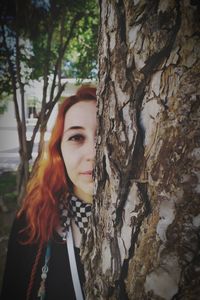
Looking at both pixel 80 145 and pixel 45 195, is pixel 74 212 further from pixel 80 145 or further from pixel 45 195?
pixel 80 145

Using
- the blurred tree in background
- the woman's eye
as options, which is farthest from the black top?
the woman's eye

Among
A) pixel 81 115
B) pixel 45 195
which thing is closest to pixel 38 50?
pixel 81 115

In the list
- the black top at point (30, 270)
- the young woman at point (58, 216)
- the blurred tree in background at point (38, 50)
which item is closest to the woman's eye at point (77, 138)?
the young woman at point (58, 216)

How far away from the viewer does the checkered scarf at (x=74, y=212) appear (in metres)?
1.27

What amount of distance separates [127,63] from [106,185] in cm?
40

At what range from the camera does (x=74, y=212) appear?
1296mm

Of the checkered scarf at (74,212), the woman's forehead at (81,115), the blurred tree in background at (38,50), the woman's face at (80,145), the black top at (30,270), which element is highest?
the blurred tree in background at (38,50)

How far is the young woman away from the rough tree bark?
190mm

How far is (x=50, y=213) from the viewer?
135cm

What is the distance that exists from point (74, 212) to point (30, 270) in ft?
1.02

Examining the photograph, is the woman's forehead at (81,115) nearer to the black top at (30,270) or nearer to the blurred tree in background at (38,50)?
the blurred tree in background at (38,50)

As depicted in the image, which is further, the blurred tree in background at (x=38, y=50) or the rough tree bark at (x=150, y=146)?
the blurred tree in background at (x=38, y=50)

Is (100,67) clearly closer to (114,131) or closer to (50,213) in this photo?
(114,131)

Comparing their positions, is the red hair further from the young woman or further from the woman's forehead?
the woman's forehead
